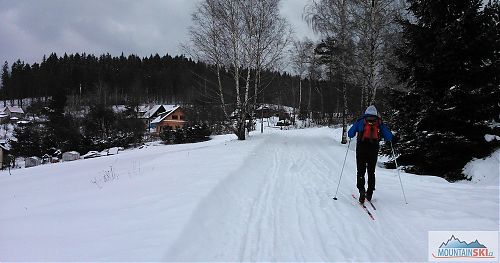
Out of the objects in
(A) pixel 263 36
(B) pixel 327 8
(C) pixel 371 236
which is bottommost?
(C) pixel 371 236

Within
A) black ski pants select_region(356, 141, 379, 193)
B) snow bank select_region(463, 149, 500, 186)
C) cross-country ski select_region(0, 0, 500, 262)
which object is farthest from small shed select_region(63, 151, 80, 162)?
snow bank select_region(463, 149, 500, 186)

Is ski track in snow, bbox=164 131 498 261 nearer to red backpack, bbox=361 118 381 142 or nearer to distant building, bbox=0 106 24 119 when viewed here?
red backpack, bbox=361 118 381 142

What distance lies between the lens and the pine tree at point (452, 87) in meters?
9.20

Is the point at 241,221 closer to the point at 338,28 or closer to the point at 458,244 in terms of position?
the point at 458,244

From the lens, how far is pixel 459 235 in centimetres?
484

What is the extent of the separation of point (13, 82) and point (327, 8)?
113399 mm

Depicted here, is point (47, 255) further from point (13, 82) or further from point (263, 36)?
point (13, 82)

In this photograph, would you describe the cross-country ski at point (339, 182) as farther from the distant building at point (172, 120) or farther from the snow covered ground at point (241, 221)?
the distant building at point (172, 120)

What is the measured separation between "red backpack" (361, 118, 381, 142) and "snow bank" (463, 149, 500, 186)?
419cm

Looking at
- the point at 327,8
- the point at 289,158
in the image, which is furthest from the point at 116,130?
the point at 289,158

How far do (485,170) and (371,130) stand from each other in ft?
15.5

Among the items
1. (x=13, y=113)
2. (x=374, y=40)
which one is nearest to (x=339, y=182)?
(x=374, y=40)

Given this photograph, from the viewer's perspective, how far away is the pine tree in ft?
30.2

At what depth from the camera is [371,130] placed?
650 centimetres
